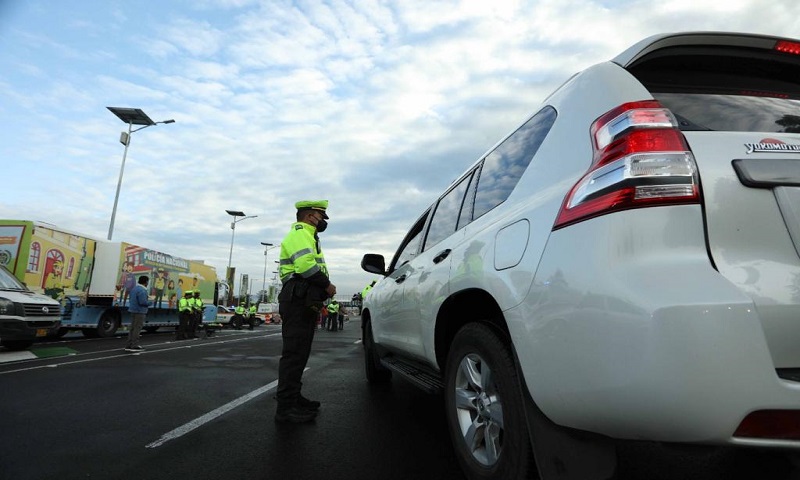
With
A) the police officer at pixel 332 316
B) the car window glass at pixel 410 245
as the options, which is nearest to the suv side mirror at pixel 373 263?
the car window glass at pixel 410 245

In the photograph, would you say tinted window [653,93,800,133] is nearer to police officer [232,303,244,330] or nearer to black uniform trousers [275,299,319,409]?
black uniform trousers [275,299,319,409]

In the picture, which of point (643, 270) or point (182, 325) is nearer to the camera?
point (643, 270)

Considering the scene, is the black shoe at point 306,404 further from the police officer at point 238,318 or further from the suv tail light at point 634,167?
the police officer at point 238,318

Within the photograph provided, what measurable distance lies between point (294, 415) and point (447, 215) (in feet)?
7.00

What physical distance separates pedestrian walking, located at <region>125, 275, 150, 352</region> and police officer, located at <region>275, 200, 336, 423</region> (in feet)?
25.7

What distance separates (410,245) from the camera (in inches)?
186

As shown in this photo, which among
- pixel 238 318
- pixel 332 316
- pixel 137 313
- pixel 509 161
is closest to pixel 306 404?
pixel 509 161

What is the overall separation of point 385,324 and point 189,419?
1.92 m

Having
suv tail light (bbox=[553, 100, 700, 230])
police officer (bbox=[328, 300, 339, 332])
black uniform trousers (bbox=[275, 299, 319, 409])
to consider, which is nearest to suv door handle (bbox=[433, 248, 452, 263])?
suv tail light (bbox=[553, 100, 700, 230])

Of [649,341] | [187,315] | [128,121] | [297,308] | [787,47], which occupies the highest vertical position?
[128,121]

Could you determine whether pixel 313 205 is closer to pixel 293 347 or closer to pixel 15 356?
pixel 293 347

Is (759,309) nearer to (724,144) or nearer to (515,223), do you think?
(724,144)

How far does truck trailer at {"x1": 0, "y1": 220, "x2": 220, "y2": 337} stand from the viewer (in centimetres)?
1322

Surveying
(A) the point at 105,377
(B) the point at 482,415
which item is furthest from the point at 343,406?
(A) the point at 105,377
